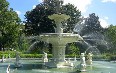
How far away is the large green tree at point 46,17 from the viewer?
5877 cm

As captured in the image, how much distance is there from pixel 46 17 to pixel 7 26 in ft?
28.9

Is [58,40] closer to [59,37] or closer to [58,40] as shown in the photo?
[58,40]

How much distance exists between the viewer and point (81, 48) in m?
61.5

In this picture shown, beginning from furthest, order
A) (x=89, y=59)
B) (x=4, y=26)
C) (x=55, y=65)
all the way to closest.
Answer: (x=4, y=26) < (x=89, y=59) < (x=55, y=65)

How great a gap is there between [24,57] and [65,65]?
21757mm

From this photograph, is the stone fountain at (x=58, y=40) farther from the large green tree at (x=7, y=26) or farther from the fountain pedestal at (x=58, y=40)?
the large green tree at (x=7, y=26)

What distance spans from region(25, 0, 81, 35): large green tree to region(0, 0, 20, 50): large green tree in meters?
4.45

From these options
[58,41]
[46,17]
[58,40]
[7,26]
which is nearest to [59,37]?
[58,40]

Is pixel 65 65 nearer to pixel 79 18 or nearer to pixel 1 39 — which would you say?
pixel 1 39

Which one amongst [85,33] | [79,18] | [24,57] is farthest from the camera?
[85,33]

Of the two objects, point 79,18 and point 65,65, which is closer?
point 65,65

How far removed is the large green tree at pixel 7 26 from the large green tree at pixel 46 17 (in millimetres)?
4446

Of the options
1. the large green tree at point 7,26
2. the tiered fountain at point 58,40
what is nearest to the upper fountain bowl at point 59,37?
the tiered fountain at point 58,40

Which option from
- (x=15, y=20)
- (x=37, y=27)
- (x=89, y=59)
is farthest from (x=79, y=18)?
(x=89, y=59)
